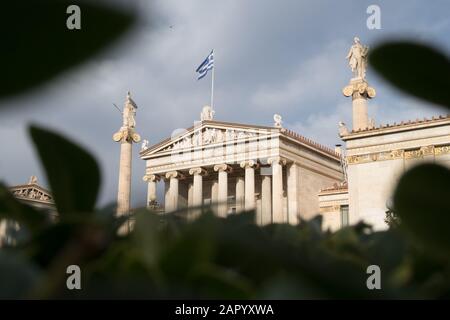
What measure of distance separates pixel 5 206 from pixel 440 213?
79 centimetres

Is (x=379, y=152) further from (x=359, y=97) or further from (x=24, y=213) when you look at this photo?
(x=24, y=213)

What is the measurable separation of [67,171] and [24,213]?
0.16 m

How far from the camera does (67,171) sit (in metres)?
0.86

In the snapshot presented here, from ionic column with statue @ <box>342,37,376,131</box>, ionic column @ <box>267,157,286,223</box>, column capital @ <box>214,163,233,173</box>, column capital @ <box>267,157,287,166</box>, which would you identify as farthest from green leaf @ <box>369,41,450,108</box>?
column capital @ <box>214,163,233,173</box>

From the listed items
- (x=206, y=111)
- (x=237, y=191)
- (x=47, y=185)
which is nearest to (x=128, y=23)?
(x=47, y=185)

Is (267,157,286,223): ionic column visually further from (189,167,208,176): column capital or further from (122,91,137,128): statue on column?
(122,91,137,128): statue on column

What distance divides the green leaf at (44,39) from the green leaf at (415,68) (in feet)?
1.64

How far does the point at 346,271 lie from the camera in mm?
772

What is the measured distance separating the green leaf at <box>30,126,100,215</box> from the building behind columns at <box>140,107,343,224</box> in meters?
38.0

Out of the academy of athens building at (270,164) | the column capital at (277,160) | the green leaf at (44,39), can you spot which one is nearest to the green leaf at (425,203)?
the green leaf at (44,39)

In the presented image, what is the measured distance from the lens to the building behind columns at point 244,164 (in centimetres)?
4184

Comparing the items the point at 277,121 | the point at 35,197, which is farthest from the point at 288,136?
the point at 35,197

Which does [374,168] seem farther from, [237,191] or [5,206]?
[5,206]

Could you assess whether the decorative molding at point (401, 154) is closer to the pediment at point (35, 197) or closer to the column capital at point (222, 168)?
the column capital at point (222, 168)
